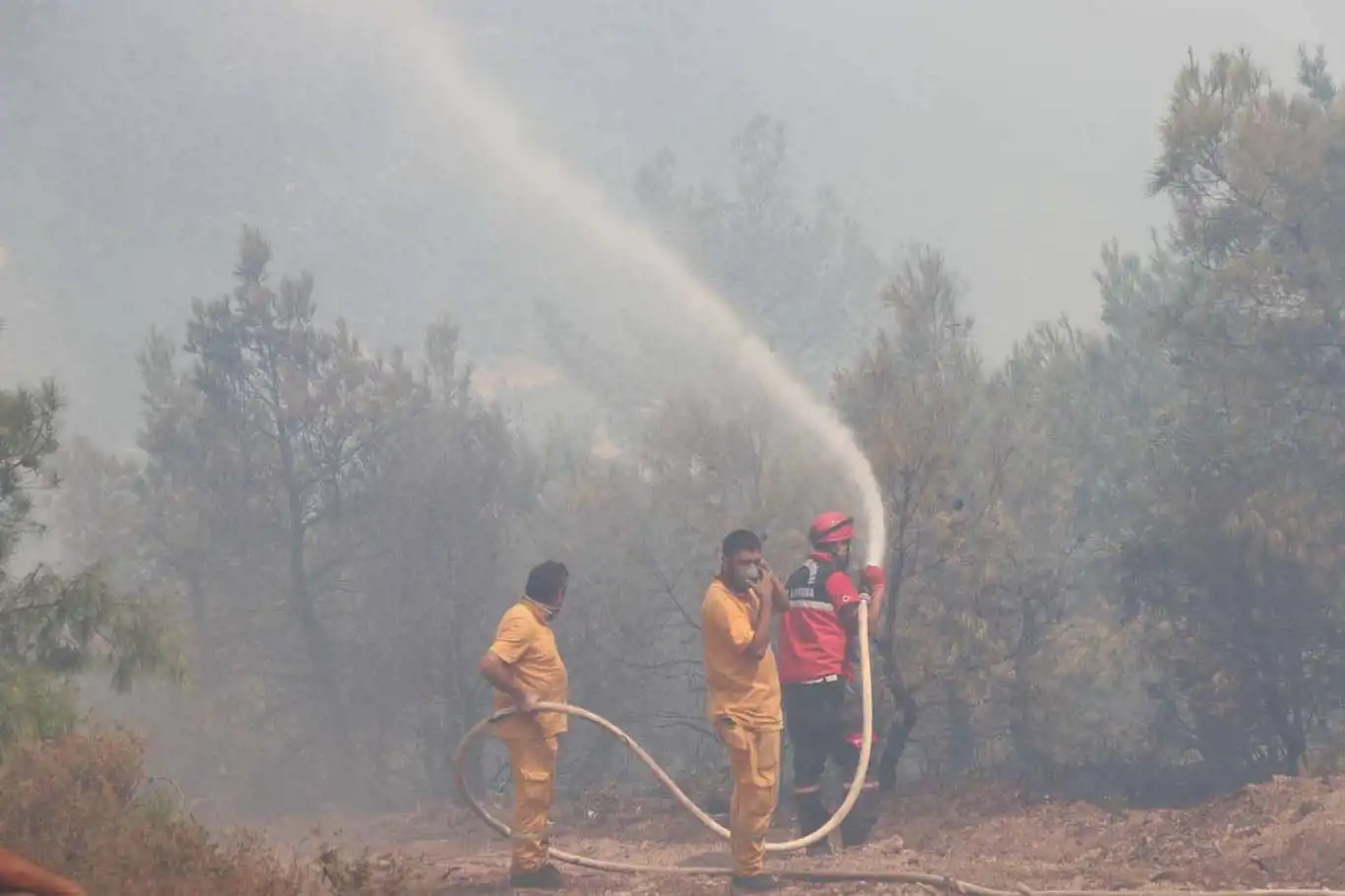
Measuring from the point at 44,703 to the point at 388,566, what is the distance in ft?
31.0

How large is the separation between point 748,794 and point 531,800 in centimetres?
127

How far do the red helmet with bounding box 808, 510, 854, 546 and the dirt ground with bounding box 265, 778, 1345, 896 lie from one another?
1.93 m

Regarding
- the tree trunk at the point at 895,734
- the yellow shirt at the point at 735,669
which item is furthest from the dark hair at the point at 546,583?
the tree trunk at the point at 895,734

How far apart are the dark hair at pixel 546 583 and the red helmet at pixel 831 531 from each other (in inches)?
69.6

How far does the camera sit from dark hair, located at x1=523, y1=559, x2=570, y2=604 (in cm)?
750

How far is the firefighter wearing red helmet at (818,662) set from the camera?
832cm

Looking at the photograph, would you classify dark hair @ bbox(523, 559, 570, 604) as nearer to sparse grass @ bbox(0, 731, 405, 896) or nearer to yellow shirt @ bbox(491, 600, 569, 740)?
yellow shirt @ bbox(491, 600, 569, 740)

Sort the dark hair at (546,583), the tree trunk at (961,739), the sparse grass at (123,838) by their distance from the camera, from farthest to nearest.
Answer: the tree trunk at (961,739) → the dark hair at (546,583) → the sparse grass at (123,838)

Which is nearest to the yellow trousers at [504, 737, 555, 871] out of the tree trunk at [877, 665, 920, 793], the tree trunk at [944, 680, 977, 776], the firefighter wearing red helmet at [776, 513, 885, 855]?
the firefighter wearing red helmet at [776, 513, 885, 855]

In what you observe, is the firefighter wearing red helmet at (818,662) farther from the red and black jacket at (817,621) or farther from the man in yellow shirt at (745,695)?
the man in yellow shirt at (745,695)

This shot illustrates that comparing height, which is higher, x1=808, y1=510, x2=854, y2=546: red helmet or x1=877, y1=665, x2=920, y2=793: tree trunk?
x1=808, y1=510, x2=854, y2=546: red helmet

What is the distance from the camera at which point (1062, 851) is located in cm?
804

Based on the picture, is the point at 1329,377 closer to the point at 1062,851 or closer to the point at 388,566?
the point at 1062,851

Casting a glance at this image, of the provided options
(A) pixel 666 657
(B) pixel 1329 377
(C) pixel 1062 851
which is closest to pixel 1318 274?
(B) pixel 1329 377
